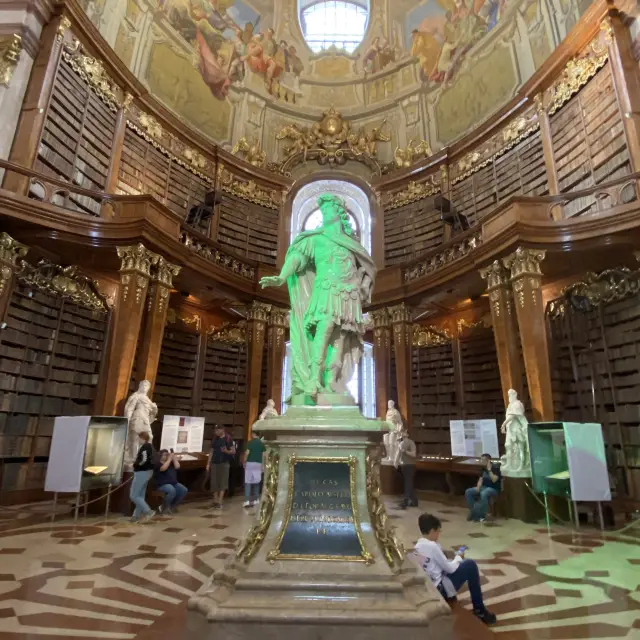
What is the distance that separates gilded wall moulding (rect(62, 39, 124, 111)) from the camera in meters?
8.12

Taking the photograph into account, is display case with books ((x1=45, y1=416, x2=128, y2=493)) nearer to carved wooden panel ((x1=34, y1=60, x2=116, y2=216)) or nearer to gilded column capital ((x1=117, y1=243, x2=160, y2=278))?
gilded column capital ((x1=117, y1=243, x2=160, y2=278))

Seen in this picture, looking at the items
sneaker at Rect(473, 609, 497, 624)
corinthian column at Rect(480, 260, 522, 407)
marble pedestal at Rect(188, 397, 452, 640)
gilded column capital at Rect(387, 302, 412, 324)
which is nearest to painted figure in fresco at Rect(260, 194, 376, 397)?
marble pedestal at Rect(188, 397, 452, 640)

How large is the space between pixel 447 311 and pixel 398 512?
499cm

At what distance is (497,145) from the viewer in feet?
33.3

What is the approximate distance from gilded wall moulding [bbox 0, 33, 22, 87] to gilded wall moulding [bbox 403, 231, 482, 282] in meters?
7.93

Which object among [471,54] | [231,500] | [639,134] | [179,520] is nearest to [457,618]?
[179,520]

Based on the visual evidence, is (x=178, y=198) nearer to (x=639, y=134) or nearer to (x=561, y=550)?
(x=639, y=134)

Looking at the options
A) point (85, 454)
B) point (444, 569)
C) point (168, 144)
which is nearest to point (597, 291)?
→ point (444, 569)

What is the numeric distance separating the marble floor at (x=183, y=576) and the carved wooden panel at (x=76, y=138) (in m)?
5.31

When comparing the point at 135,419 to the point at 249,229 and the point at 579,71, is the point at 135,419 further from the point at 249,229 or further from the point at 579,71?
the point at 579,71

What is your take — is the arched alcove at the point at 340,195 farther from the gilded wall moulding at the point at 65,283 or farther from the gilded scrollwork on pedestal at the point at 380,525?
the gilded scrollwork on pedestal at the point at 380,525

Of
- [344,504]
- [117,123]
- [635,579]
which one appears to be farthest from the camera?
[117,123]

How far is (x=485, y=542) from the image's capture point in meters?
4.69

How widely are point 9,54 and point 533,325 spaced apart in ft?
30.0
